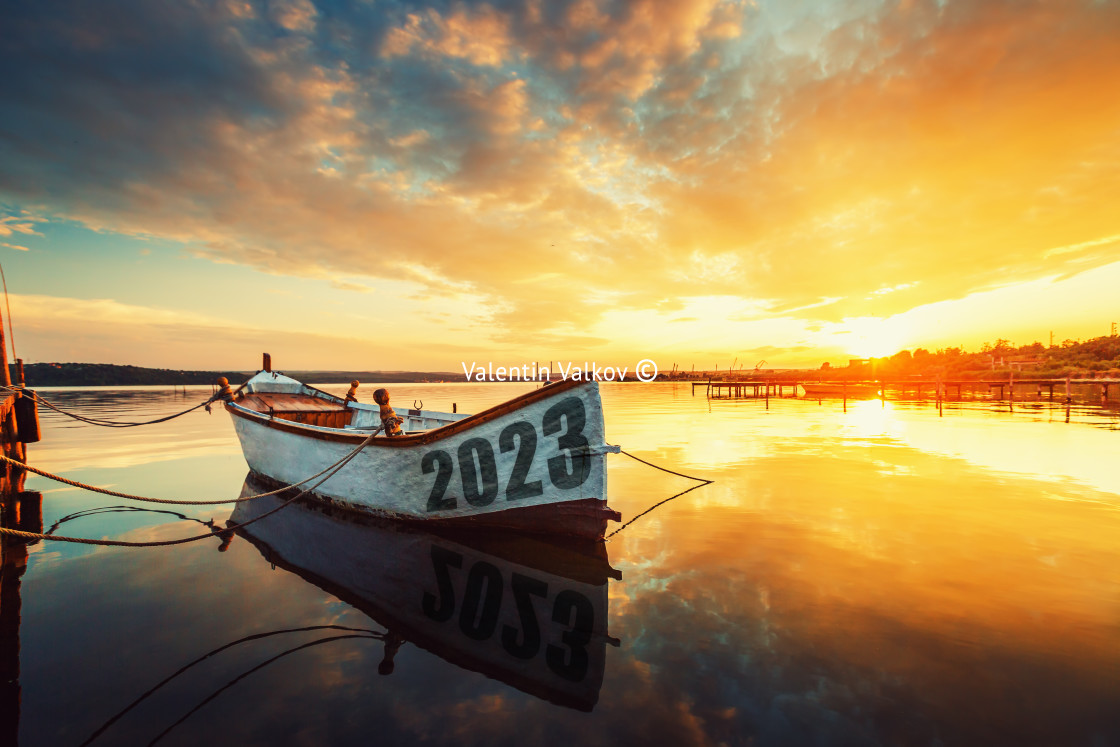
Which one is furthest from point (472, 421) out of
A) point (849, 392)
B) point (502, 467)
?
point (849, 392)

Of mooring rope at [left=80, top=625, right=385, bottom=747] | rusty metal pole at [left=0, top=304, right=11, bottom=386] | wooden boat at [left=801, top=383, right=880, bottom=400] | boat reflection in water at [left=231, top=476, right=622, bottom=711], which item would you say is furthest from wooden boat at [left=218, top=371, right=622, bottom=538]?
wooden boat at [left=801, top=383, right=880, bottom=400]

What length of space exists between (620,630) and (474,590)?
1970 millimetres

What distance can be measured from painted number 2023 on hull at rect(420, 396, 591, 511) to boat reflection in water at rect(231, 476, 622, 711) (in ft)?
3.04

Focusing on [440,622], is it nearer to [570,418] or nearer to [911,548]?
[570,418]

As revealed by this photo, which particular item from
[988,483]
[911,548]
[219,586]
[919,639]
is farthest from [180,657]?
[988,483]

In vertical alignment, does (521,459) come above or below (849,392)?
above

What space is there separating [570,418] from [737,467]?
812cm

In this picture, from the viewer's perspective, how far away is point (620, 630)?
4.68 metres

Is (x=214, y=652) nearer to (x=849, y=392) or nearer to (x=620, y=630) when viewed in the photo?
(x=620, y=630)

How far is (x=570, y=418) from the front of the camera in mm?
6895

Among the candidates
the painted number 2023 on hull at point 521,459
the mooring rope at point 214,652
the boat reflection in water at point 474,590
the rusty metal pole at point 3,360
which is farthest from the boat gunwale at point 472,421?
the rusty metal pole at point 3,360

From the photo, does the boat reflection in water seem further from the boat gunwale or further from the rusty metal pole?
the rusty metal pole

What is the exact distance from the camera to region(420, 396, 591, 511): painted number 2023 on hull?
6.89 m

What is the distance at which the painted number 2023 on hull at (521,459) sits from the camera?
6.89 metres
